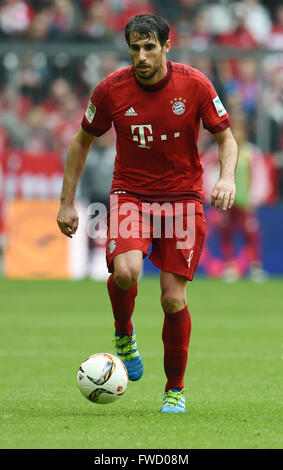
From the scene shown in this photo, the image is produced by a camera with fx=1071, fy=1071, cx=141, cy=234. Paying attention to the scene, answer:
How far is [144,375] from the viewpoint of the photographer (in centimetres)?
805

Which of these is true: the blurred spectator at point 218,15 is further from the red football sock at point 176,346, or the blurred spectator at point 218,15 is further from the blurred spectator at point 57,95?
the red football sock at point 176,346

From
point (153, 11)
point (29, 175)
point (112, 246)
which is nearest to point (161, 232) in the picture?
point (112, 246)

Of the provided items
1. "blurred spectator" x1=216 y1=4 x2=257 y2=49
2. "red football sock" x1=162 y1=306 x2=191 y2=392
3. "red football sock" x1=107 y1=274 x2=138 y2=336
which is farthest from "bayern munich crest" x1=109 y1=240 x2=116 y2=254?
"blurred spectator" x1=216 y1=4 x2=257 y2=49

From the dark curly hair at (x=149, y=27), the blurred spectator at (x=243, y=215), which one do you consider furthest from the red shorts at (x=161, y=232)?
the blurred spectator at (x=243, y=215)

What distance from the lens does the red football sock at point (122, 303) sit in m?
6.77

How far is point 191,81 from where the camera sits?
648 centimetres

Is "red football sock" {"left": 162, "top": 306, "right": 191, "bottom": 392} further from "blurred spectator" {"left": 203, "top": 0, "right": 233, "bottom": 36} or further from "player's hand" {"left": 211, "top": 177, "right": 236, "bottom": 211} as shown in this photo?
"blurred spectator" {"left": 203, "top": 0, "right": 233, "bottom": 36}

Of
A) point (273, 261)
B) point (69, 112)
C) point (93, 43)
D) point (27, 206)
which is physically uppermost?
point (93, 43)

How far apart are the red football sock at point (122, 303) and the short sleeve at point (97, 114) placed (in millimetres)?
931

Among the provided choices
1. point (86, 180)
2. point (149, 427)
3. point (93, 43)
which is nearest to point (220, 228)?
point (86, 180)

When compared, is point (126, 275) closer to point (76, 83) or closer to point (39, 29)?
point (76, 83)

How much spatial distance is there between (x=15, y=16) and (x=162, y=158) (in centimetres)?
1358

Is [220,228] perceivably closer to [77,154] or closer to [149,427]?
[77,154]

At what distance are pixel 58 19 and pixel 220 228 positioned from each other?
17.1 ft
